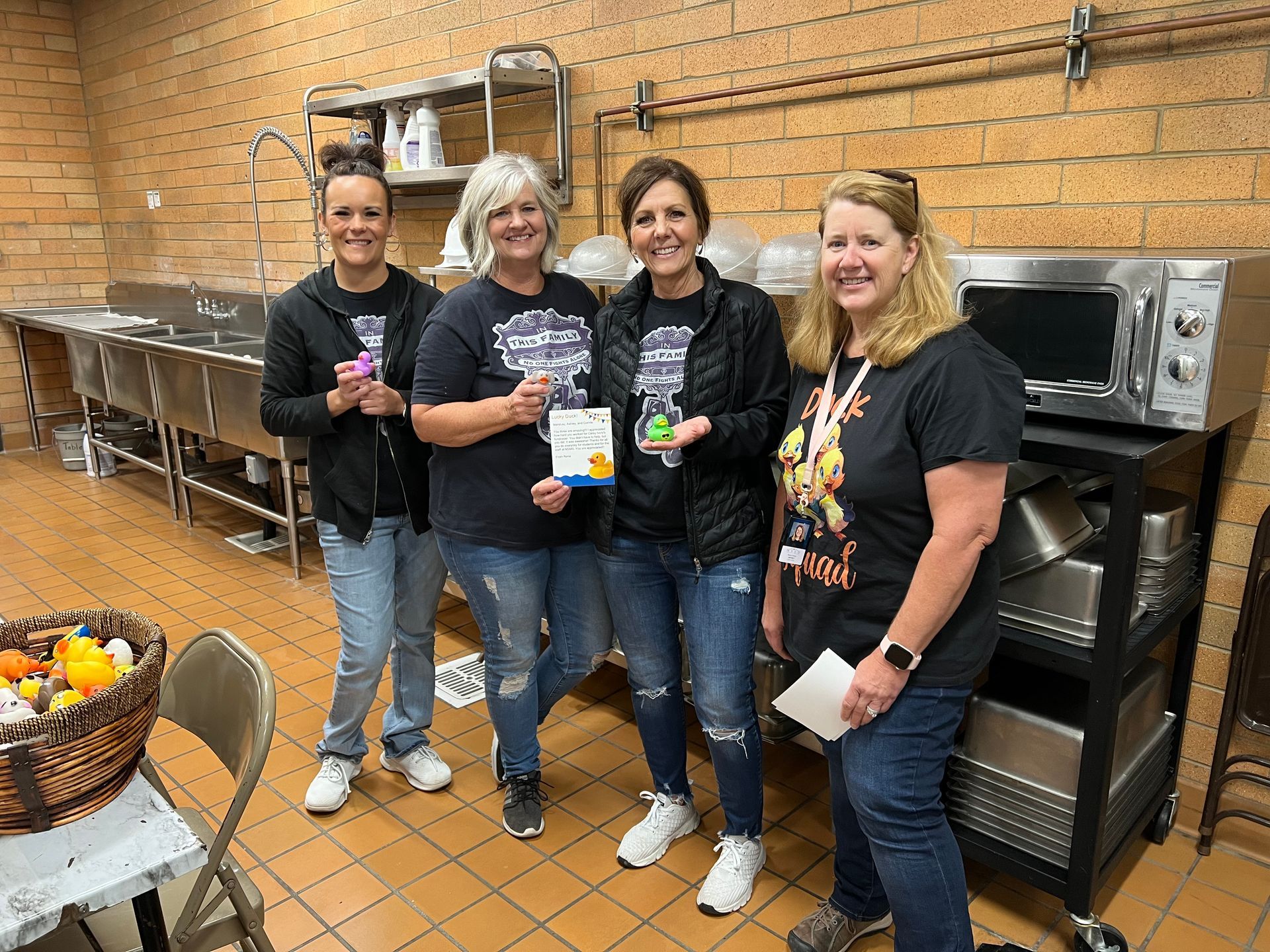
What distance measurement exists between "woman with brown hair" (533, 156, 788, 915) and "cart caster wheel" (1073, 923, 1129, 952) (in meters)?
0.69

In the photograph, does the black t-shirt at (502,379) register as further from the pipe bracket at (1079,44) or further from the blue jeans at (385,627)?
the pipe bracket at (1079,44)

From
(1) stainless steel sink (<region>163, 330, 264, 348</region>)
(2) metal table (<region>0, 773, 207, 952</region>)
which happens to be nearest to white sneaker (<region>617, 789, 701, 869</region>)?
(2) metal table (<region>0, 773, 207, 952</region>)

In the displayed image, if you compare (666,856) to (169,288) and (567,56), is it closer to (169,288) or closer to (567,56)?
(567,56)

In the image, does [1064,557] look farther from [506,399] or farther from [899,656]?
[506,399]

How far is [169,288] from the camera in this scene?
6258mm

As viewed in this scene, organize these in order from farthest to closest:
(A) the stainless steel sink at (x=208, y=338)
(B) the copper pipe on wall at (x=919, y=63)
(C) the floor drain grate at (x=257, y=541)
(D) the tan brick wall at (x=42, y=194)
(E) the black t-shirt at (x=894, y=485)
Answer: (D) the tan brick wall at (x=42, y=194) < (A) the stainless steel sink at (x=208, y=338) < (C) the floor drain grate at (x=257, y=541) < (B) the copper pipe on wall at (x=919, y=63) < (E) the black t-shirt at (x=894, y=485)

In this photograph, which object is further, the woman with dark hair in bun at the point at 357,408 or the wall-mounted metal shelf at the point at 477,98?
the wall-mounted metal shelf at the point at 477,98

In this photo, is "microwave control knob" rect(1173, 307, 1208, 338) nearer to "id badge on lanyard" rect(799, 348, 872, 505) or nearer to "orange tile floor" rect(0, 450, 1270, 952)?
"id badge on lanyard" rect(799, 348, 872, 505)

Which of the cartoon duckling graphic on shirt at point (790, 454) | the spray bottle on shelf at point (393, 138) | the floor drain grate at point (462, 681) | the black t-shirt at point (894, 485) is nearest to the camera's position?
the black t-shirt at point (894, 485)

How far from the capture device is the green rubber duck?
1.82 m

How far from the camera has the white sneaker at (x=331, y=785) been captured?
249cm

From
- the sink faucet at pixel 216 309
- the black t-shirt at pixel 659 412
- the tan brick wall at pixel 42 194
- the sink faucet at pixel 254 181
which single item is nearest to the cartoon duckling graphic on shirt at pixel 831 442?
the black t-shirt at pixel 659 412

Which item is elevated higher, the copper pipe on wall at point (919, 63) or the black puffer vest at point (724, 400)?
the copper pipe on wall at point (919, 63)

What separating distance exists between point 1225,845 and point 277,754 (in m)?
2.60
